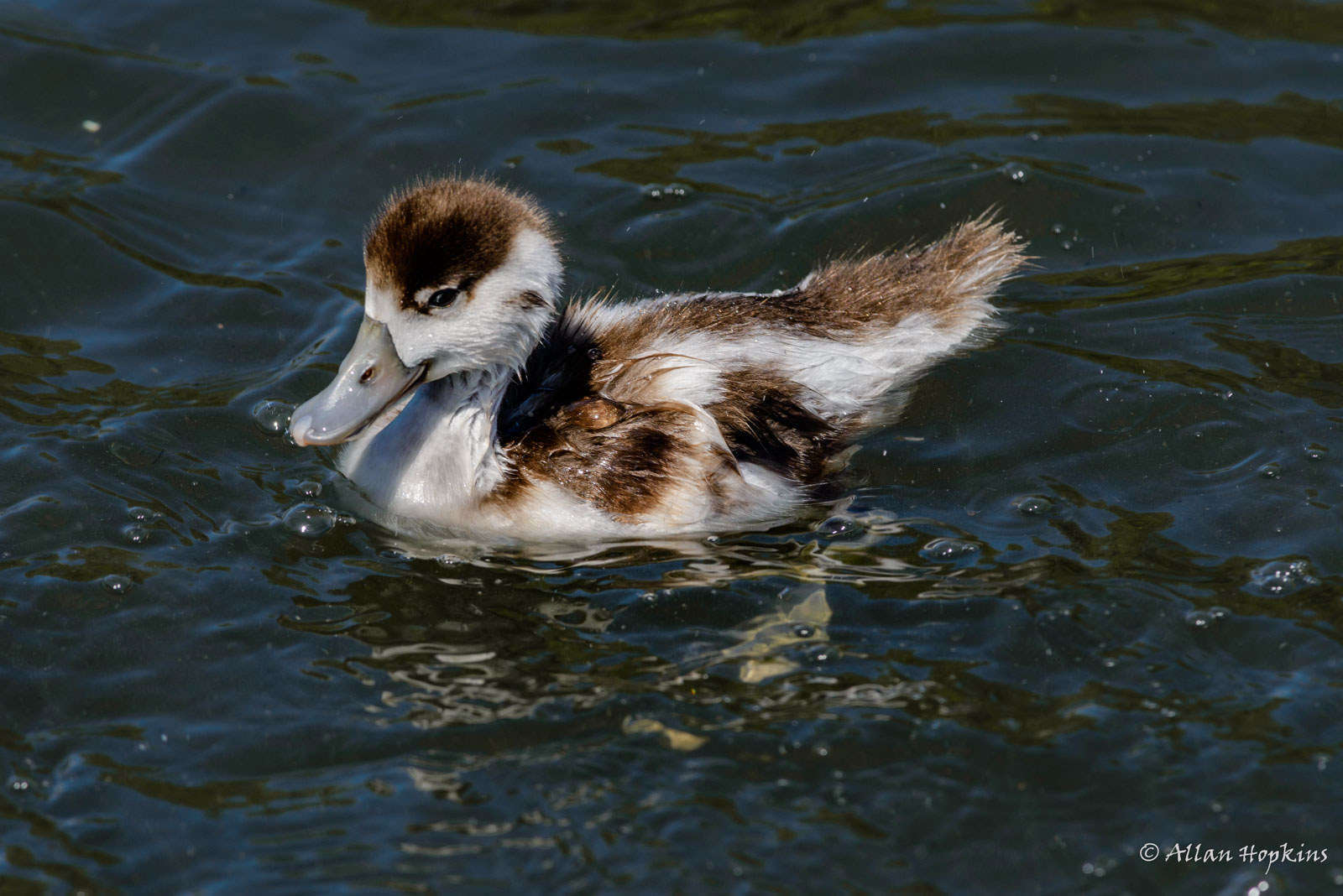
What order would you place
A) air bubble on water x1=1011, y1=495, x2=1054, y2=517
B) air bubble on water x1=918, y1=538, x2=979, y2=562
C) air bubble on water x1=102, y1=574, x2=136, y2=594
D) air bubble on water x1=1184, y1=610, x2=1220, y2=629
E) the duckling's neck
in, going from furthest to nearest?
1. air bubble on water x1=1011, y1=495, x2=1054, y2=517
2. the duckling's neck
3. air bubble on water x1=918, y1=538, x2=979, y2=562
4. air bubble on water x1=102, y1=574, x2=136, y2=594
5. air bubble on water x1=1184, y1=610, x2=1220, y2=629

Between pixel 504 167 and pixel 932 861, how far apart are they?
16.5 feet

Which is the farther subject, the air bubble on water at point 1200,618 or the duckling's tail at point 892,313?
the duckling's tail at point 892,313

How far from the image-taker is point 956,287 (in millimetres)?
6398

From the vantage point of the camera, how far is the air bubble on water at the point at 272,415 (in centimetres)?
636

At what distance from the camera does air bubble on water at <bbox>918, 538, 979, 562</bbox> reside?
18.0ft

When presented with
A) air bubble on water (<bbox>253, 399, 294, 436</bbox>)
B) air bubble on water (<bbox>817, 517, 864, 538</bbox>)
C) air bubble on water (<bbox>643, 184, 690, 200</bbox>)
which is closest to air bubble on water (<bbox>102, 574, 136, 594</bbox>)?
air bubble on water (<bbox>253, 399, 294, 436</bbox>)

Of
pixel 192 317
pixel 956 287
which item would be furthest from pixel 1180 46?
pixel 192 317

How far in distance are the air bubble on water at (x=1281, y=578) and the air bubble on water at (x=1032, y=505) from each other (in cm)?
79

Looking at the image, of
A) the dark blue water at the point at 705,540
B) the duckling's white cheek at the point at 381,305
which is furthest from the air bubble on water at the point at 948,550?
the duckling's white cheek at the point at 381,305

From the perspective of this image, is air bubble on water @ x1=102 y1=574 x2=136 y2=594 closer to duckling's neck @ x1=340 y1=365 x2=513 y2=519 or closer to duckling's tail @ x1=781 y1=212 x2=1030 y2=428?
duckling's neck @ x1=340 y1=365 x2=513 y2=519

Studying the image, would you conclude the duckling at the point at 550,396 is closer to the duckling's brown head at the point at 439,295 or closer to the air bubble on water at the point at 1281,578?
the duckling's brown head at the point at 439,295

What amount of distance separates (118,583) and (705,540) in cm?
218

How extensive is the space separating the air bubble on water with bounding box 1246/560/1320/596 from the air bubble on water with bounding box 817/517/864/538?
4.67ft

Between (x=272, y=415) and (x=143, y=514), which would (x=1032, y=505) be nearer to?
(x=272, y=415)
